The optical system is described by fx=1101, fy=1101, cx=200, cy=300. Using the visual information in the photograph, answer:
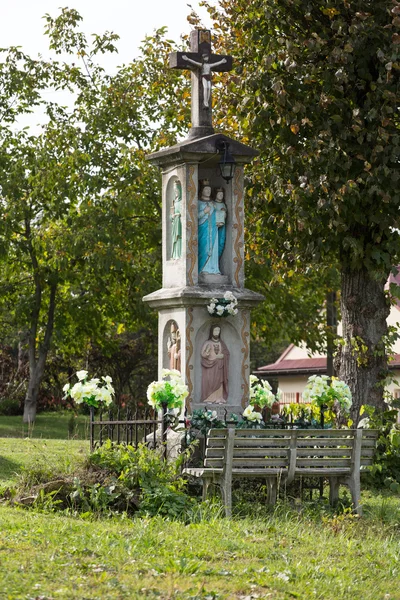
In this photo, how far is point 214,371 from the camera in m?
14.5

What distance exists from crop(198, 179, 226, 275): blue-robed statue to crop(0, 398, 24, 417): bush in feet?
71.8

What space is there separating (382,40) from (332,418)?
5.80 metres

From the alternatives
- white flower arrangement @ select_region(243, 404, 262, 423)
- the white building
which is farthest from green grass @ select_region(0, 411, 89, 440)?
the white building

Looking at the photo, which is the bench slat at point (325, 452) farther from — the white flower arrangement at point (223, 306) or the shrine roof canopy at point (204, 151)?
the shrine roof canopy at point (204, 151)

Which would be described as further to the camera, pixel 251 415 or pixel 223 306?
pixel 223 306

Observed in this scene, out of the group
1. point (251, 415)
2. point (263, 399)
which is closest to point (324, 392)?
point (263, 399)

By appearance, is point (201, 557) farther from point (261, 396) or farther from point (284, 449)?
point (261, 396)

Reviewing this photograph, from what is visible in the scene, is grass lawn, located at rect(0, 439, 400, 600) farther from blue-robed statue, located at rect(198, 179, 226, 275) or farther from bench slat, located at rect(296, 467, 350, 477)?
blue-robed statue, located at rect(198, 179, 226, 275)

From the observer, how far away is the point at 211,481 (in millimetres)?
12133

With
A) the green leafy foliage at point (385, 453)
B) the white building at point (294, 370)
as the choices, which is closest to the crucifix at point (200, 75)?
the green leafy foliage at point (385, 453)

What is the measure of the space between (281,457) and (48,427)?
1830cm

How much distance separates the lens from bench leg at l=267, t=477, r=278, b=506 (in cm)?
1213

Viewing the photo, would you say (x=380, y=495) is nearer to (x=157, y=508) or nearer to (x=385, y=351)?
(x=385, y=351)

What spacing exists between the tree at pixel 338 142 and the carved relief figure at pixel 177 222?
2.49 m
